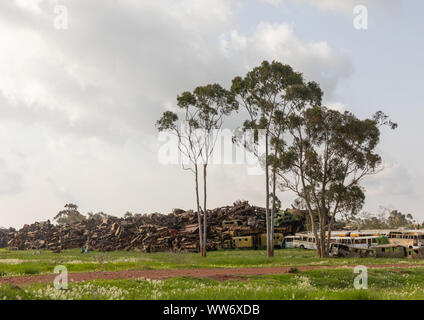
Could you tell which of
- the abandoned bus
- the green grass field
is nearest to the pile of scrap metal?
the abandoned bus

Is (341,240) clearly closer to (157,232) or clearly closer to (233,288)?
(157,232)

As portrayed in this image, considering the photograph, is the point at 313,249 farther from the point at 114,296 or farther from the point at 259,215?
the point at 114,296

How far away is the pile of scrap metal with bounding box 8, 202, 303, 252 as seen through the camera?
61.9 meters

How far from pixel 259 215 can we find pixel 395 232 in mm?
22467

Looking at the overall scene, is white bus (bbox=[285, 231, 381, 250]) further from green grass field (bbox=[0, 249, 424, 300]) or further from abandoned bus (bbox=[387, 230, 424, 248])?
green grass field (bbox=[0, 249, 424, 300])

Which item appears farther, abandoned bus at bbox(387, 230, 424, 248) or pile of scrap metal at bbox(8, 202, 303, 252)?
pile of scrap metal at bbox(8, 202, 303, 252)

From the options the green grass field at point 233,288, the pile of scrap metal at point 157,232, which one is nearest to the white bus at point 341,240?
the pile of scrap metal at point 157,232

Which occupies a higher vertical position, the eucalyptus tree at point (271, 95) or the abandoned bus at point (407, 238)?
the eucalyptus tree at point (271, 95)

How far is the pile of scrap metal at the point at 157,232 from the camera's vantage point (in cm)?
6194

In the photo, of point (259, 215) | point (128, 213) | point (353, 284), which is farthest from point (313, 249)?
point (128, 213)

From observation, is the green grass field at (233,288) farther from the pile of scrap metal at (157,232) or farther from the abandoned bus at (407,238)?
the pile of scrap metal at (157,232)

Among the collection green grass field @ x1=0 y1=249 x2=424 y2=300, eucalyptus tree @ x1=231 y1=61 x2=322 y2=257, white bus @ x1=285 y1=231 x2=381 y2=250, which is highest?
eucalyptus tree @ x1=231 y1=61 x2=322 y2=257

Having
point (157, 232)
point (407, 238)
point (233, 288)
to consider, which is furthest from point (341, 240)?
point (233, 288)
